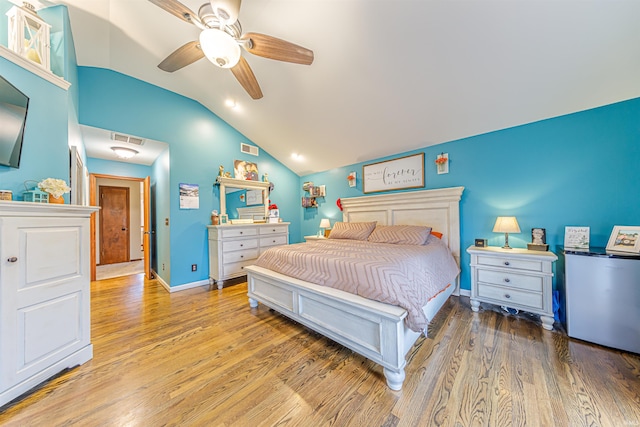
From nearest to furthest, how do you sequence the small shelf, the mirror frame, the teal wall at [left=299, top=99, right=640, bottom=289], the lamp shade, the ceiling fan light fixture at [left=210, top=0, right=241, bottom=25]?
the ceiling fan light fixture at [left=210, top=0, right=241, bottom=25] → the small shelf → the teal wall at [left=299, top=99, right=640, bottom=289] → the lamp shade → the mirror frame

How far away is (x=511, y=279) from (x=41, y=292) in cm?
395

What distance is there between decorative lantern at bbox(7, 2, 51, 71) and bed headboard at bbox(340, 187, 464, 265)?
381cm

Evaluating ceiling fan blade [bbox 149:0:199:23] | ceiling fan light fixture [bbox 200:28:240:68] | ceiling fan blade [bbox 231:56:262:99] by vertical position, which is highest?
ceiling fan blade [bbox 149:0:199:23]

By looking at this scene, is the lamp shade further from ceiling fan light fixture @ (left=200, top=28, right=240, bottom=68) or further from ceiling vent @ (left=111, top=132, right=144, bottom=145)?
ceiling vent @ (left=111, top=132, right=144, bottom=145)

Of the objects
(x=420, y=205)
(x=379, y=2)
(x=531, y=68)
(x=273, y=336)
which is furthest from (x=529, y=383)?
(x=379, y=2)

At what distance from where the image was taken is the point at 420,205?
3258 millimetres

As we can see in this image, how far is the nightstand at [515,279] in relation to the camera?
2072 millimetres

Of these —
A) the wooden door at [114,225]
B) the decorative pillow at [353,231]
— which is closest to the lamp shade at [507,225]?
the decorative pillow at [353,231]

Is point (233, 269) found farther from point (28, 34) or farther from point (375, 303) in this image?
point (28, 34)

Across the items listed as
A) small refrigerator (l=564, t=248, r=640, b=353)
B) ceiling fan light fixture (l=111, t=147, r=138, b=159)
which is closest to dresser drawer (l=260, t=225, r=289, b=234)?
ceiling fan light fixture (l=111, t=147, r=138, b=159)

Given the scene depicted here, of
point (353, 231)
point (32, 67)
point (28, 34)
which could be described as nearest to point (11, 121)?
point (32, 67)

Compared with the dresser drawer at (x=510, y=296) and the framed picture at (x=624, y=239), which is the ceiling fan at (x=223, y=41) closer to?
the dresser drawer at (x=510, y=296)

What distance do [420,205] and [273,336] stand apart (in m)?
2.63

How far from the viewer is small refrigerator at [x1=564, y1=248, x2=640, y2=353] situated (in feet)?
5.43
